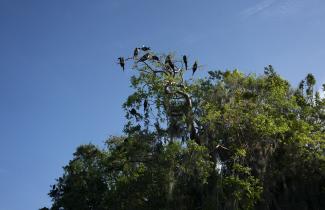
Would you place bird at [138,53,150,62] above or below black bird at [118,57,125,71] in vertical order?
above

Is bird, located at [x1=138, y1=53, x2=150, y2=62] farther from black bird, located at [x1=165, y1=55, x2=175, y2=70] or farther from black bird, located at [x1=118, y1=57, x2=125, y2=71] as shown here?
black bird, located at [x1=118, y1=57, x2=125, y2=71]

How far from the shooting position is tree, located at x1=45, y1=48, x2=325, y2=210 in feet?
66.6

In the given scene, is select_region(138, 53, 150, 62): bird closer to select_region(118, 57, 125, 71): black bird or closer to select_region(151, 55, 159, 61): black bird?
select_region(151, 55, 159, 61): black bird

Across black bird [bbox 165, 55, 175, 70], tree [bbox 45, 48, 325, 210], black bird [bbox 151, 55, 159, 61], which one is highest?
black bird [bbox 151, 55, 159, 61]

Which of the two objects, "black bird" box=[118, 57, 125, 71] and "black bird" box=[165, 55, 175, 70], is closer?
"black bird" box=[118, 57, 125, 71]

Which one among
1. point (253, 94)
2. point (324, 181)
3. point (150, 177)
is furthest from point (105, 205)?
point (324, 181)

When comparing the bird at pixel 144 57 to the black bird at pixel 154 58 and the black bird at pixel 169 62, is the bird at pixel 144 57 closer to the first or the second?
the black bird at pixel 154 58

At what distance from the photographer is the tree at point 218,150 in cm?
2031

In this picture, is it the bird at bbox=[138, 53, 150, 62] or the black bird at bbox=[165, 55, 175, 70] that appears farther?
the black bird at bbox=[165, 55, 175, 70]

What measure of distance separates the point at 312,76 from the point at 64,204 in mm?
16560

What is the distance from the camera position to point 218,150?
22.0 metres

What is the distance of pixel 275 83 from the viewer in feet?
81.3

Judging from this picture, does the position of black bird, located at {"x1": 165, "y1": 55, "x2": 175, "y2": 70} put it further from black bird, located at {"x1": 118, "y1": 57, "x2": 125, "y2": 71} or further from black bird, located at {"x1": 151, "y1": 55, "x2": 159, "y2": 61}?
black bird, located at {"x1": 118, "y1": 57, "x2": 125, "y2": 71}

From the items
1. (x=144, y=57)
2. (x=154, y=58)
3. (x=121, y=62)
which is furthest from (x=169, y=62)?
(x=121, y=62)
